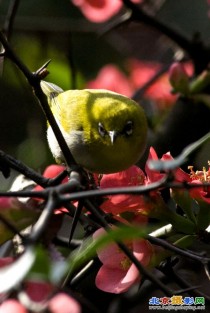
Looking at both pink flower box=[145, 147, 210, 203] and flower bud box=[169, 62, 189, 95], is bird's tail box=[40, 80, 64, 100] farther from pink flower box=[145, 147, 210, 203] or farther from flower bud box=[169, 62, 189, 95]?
pink flower box=[145, 147, 210, 203]

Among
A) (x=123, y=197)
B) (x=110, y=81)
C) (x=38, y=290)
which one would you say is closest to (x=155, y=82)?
(x=110, y=81)

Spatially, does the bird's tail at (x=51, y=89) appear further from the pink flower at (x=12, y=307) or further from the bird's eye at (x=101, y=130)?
the pink flower at (x=12, y=307)

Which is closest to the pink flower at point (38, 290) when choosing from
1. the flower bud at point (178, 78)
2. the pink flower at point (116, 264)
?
the pink flower at point (116, 264)

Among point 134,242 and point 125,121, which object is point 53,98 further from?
point 134,242

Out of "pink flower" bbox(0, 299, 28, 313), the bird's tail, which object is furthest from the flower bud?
"pink flower" bbox(0, 299, 28, 313)

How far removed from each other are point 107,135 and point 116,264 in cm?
121

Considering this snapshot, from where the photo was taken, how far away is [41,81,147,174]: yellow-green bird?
9.61 feet

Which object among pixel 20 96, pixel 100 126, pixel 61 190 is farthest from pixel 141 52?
pixel 61 190

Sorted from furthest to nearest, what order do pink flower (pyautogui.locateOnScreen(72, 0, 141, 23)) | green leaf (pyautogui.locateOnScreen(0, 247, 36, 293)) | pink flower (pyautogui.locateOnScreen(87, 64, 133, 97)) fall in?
pink flower (pyautogui.locateOnScreen(87, 64, 133, 97)) → pink flower (pyautogui.locateOnScreen(72, 0, 141, 23)) → green leaf (pyautogui.locateOnScreen(0, 247, 36, 293))

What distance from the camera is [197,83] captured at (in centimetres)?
270

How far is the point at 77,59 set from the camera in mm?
4500

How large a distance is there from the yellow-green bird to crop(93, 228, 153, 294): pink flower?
3.34ft

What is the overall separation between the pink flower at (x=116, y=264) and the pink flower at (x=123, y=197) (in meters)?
0.11

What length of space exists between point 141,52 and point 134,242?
3.08 metres
